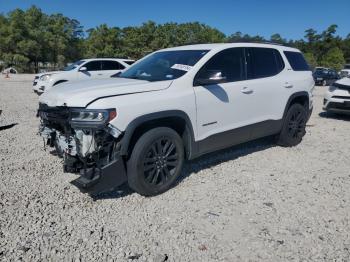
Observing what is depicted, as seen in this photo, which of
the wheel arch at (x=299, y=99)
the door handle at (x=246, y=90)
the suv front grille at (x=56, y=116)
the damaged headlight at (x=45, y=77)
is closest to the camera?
the suv front grille at (x=56, y=116)

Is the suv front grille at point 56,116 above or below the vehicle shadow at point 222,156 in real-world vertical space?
above

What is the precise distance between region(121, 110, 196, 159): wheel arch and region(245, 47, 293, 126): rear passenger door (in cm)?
132

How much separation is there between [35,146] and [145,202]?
3.06 meters

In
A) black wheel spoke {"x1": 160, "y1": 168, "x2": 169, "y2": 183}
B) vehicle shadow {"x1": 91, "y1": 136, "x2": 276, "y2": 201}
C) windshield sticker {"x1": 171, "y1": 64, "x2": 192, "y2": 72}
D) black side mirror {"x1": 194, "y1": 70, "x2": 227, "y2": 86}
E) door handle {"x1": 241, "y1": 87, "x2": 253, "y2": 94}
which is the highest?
windshield sticker {"x1": 171, "y1": 64, "x2": 192, "y2": 72}

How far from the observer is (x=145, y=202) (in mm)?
4168

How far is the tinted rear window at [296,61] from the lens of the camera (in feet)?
21.1

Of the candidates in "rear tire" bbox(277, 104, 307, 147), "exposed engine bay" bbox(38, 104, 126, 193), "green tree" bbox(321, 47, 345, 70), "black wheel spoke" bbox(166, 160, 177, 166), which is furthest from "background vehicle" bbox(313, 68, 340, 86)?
"green tree" bbox(321, 47, 345, 70)

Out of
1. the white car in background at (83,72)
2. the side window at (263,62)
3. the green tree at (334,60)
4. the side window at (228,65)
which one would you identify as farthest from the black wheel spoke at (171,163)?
the green tree at (334,60)

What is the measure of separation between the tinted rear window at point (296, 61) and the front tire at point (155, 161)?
3175mm

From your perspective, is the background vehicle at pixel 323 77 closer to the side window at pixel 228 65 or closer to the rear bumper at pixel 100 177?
the side window at pixel 228 65

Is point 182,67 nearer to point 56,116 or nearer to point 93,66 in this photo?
point 56,116

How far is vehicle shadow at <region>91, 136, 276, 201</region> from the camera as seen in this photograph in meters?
4.38

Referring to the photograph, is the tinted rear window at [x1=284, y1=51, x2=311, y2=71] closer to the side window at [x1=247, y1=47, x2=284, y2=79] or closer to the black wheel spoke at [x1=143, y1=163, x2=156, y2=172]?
the side window at [x1=247, y1=47, x2=284, y2=79]

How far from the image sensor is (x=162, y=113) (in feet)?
13.6
